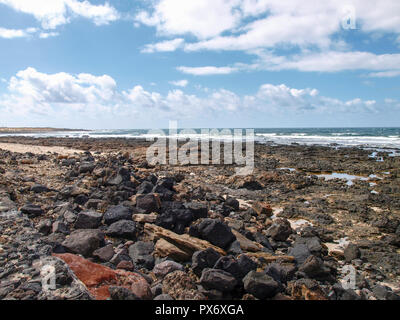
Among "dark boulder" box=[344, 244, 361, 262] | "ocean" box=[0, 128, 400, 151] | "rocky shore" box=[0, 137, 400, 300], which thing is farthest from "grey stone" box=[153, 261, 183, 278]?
"ocean" box=[0, 128, 400, 151]

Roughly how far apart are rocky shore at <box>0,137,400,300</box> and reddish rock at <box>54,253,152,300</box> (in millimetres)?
14

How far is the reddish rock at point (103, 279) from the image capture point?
3768 mm

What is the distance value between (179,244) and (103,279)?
65.7 inches

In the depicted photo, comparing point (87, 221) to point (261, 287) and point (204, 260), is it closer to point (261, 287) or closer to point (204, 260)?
point (204, 260)

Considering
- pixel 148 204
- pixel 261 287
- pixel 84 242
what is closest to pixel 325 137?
pixel 148 204

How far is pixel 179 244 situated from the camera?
5336 mm

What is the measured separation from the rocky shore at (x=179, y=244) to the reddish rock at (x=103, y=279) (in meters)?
0.01

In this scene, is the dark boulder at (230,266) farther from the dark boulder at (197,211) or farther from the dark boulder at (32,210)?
the dark boulder at (32,210)

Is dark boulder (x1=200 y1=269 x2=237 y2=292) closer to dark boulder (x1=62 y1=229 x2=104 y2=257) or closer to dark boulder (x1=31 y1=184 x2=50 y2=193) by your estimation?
dark boulder (x1=62 y1=229 x2=104 y2=257)

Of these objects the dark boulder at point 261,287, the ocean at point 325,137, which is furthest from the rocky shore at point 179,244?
the ocean at point 325,137

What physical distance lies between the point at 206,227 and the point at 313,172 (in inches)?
572
